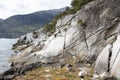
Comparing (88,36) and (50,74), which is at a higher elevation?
(88,36)

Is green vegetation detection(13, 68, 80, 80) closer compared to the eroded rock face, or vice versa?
green vegetation detection(13, 68, 80, 80)

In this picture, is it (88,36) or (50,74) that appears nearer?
(50,74)

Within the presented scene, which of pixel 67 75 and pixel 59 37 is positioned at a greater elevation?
pixel 59 37

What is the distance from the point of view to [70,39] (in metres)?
43.1

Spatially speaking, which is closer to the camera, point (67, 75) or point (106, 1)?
point (67, 75)

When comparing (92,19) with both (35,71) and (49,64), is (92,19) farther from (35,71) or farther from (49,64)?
(35,71)

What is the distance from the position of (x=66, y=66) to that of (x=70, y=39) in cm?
724

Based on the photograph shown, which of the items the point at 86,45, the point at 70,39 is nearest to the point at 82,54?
the point at 86,45

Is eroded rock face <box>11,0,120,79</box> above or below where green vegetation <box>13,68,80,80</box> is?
above

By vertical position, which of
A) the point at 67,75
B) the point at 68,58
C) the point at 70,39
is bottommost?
the point at 67,75

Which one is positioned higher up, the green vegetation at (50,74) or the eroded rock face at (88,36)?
the eroded rock face at (88,36)

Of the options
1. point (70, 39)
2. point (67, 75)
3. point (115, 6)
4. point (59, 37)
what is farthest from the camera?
point (59, 37)

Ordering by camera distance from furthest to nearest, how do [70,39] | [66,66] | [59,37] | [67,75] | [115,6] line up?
[59,37], [70,39], [115,6], [66,66], [67,75]

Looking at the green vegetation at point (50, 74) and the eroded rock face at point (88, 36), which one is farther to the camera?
the eroded rock face at point (88, 36)
